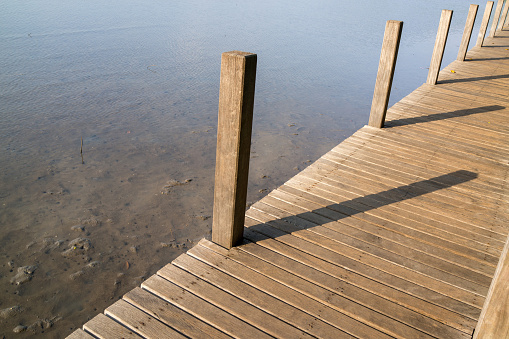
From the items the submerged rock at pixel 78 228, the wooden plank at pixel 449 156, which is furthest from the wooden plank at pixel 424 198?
the submerged rock at pixel 78 228

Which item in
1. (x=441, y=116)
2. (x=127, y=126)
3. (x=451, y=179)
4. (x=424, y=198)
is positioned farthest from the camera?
(x=127, y=126)

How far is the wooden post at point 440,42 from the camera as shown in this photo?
22.4 feet

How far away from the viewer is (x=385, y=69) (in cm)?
500

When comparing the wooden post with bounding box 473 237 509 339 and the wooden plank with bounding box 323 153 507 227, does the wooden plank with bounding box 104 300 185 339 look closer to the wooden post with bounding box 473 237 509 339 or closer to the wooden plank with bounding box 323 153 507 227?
the wooden post with bounding box 473 237 509 339

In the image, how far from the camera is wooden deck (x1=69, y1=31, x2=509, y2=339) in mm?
2273

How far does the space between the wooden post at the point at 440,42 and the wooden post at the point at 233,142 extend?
5671mm

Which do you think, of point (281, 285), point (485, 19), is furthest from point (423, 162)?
point (485, 19)

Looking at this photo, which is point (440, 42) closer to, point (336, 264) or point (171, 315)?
point (336, 264)

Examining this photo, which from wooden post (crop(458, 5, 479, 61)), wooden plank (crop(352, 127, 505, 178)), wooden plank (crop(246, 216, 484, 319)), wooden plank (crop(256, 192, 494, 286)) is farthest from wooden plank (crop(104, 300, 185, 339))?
wooden post (crop(458, 5, 479, 61))

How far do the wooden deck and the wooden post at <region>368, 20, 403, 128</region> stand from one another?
667 millimetres

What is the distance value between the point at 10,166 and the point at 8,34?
24.7 feet

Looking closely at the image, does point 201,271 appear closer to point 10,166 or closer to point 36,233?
point 36,233

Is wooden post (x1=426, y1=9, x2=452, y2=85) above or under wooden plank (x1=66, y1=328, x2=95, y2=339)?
above

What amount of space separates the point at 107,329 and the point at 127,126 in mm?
5477
